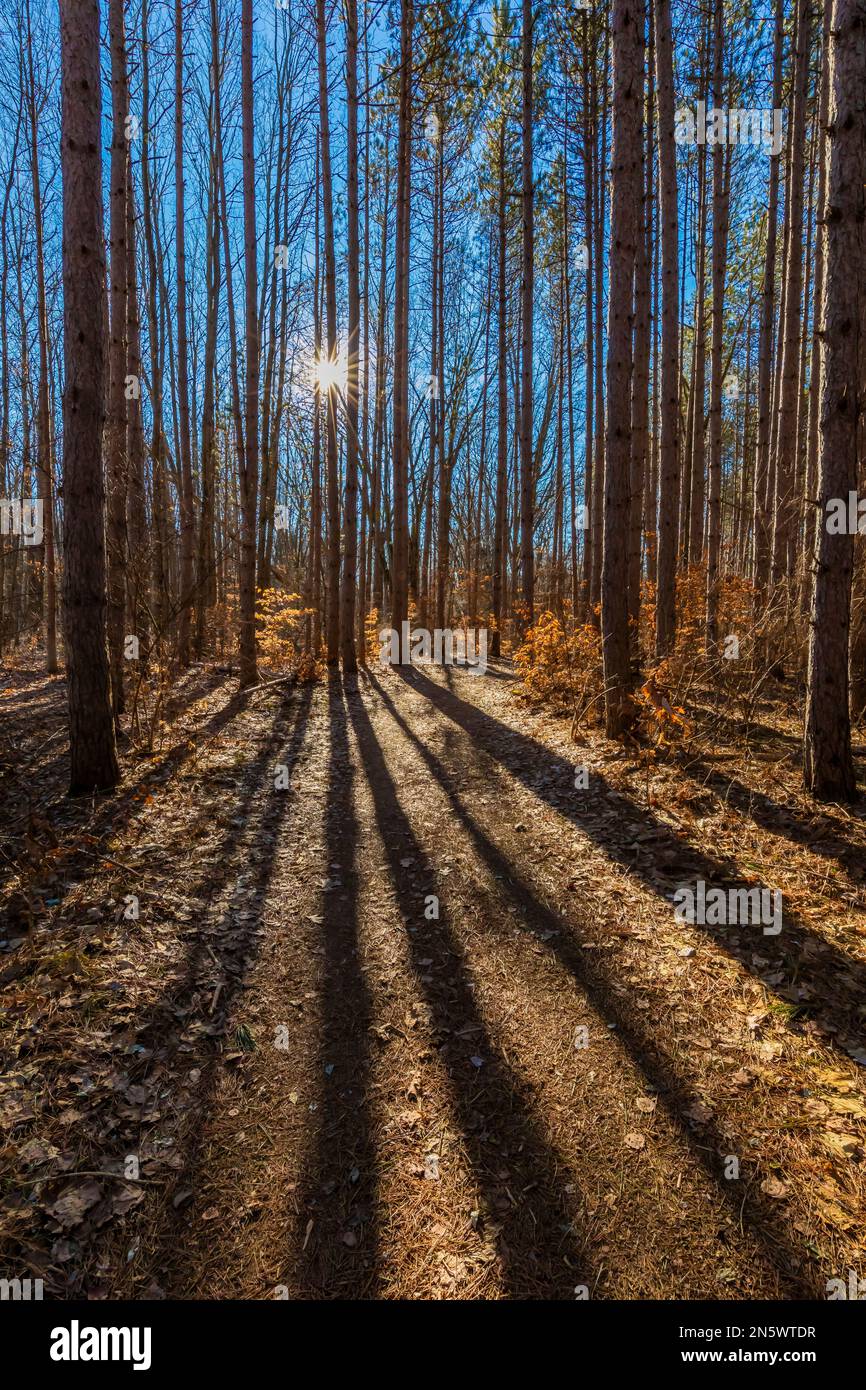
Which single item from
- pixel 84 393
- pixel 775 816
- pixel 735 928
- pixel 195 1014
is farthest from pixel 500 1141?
pixel 84 393

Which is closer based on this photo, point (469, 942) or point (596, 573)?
point (469, 942)

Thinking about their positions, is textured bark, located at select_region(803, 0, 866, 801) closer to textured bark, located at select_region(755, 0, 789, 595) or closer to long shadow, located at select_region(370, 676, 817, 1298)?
long shadow, located at select_region(370, 676, 817, 1298)

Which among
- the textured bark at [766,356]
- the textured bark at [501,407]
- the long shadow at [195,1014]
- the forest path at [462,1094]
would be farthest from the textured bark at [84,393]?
the textured bark at [501,407]

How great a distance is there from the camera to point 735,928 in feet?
10.7

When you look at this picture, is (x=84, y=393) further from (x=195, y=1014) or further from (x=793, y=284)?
(x=793, y=284)

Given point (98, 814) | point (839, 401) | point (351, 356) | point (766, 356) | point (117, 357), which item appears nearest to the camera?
point (839, 401)

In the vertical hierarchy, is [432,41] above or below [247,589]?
above

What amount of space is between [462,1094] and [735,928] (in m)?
1.76

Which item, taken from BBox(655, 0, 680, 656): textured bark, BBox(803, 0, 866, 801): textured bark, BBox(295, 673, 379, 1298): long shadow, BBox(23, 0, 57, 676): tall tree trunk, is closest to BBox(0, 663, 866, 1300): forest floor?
BBox(295, 673, 379, 1298): long shadow

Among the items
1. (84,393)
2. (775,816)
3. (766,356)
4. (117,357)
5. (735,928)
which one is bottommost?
(735,928)

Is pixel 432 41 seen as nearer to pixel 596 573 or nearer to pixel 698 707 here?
pixel 596 573
